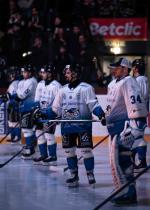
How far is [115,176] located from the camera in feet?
30.8

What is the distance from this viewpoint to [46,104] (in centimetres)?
1310

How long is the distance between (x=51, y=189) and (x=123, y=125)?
1.69m

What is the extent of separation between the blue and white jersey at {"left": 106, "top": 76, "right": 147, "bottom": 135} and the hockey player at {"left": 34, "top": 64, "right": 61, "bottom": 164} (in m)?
3.48

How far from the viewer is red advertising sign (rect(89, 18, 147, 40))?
2019cm

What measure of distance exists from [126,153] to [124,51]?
11.4m

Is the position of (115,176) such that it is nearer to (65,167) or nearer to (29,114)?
(65,167)

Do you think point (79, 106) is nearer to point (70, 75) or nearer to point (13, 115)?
point (70, 75)

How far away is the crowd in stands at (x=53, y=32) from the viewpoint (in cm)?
1884

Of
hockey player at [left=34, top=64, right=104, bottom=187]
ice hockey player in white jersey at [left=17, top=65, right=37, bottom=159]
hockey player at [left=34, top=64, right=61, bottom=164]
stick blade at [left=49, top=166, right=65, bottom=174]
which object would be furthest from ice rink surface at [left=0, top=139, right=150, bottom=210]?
ice hockey player in white jersey at [left=17, top=65, right=37, bottom=159]

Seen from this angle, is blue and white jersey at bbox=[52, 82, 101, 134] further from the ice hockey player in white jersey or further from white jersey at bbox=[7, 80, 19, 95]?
white jersey at bbox=[7, 80, 19, 95]

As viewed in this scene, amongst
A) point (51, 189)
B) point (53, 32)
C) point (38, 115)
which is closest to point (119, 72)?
point (51, 189)

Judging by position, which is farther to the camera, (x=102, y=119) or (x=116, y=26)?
(x=116, y=26)

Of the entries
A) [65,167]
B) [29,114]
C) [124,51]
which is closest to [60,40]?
[124,51]

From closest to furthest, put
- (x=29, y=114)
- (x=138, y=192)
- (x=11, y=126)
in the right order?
(x=138, y=192), (x=29, y=114), (x=11, y=126)
